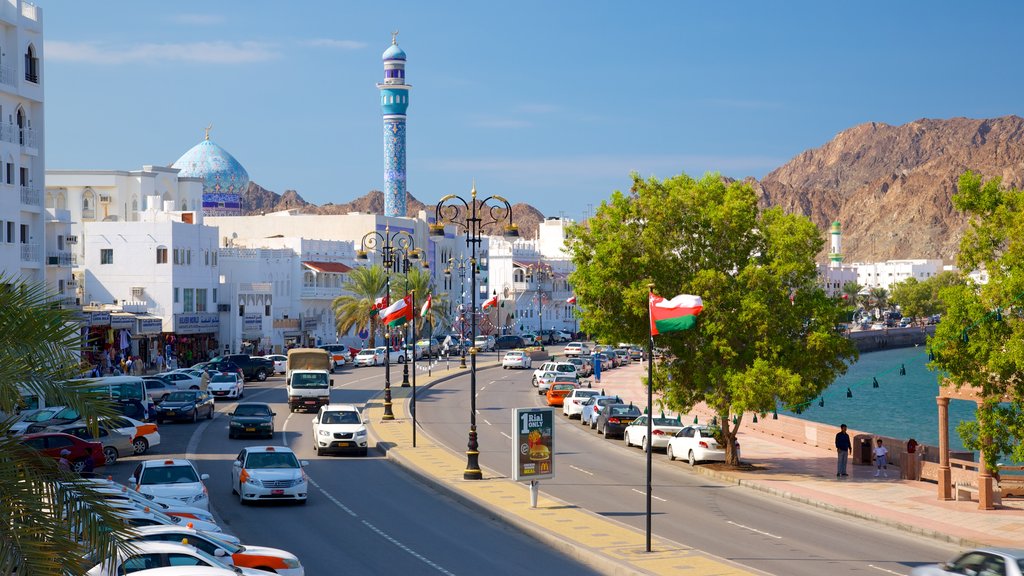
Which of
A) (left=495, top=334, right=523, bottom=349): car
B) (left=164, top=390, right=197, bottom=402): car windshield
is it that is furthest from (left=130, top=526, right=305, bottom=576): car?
(left=495, top=334, right=523, bottom=349): car

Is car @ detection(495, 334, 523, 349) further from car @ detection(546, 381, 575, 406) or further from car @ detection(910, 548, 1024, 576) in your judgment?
car @ detection(910, 548, 1024, 576)

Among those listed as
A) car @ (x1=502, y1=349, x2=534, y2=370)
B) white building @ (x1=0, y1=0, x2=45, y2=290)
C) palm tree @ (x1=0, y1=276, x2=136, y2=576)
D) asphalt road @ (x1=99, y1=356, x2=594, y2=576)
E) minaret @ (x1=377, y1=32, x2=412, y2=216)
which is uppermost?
minaret @ (x1=377, y1=32, x2=412, y2=216)

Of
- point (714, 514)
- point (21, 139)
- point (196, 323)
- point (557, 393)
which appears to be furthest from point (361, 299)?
point (714, 514)

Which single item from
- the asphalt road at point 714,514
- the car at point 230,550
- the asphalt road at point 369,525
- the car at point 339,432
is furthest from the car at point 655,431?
the car at point 230,550

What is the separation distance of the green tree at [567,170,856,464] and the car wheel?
14369 millimetres

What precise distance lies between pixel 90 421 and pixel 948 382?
81.1ft

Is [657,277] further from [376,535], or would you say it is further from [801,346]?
[376,535]

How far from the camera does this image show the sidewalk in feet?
89.8

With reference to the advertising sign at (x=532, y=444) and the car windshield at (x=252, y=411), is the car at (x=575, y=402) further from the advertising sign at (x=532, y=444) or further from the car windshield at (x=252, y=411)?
the advertising sign at (x=532, y=444)

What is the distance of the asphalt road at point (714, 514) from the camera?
24.0 metres

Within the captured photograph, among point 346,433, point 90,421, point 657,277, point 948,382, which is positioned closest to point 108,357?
point 346,433

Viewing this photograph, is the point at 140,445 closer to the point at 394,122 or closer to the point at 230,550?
the point at 230,550

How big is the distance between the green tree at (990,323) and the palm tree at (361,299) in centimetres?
7090

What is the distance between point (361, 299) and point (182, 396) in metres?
50.2
